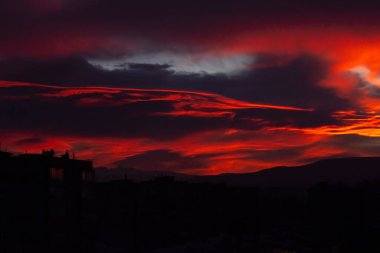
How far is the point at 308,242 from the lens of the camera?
41719 millimetres

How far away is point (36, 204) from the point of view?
34250mm

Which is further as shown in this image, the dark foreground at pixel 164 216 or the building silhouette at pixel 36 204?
the dark foreground at pixel 164 216

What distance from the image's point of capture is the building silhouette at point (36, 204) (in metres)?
32.9

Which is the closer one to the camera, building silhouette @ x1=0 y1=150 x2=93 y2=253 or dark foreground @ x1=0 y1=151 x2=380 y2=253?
building silhouette @ x1=0 y1=150 x2=93 y2=253

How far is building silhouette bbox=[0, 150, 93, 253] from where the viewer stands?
108 feet

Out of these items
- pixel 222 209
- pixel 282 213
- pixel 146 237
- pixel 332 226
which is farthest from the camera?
pixel 282 213

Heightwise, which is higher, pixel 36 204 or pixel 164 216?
pixel 36 204

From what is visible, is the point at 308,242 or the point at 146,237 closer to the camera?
the point at 308,242

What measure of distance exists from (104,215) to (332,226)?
2345 cm

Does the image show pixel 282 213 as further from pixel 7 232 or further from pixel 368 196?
pixel 7 232

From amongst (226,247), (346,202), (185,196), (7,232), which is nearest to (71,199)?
(7,232)

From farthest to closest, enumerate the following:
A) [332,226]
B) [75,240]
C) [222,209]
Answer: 1. [222,209]
2. [332,226]
3. [75,240]

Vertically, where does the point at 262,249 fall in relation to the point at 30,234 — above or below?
below

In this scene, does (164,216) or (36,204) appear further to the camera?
(164,216)
